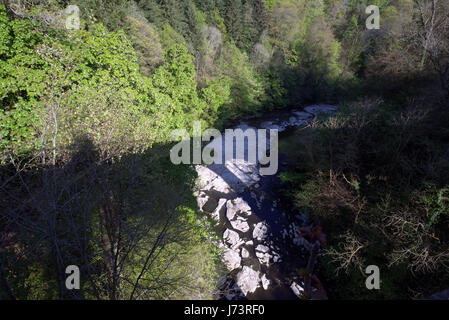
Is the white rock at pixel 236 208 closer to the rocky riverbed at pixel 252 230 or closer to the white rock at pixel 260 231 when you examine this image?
the rocky riverbed at pixel 252 230

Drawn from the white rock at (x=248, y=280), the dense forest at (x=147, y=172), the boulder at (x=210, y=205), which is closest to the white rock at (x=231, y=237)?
the white rock at (x=248, y=280)

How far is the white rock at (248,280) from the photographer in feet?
18.6

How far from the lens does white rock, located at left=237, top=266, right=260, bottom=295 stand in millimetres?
5668

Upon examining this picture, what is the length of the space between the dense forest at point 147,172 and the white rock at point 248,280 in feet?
2.33

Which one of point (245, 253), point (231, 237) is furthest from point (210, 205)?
point (245, 253)

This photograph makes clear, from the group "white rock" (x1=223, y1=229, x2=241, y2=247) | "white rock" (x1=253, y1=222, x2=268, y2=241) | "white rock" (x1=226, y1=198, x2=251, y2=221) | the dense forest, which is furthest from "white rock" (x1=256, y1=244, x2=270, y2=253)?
the dense forest

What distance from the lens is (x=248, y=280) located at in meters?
5.85

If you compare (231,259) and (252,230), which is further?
(252,230)

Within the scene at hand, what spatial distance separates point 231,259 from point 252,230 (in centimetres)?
145

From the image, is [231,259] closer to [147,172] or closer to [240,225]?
[240,225]

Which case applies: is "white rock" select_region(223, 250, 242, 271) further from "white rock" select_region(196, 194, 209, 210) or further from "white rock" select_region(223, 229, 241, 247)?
"white rock" select_region(196, 194, 209, 210)

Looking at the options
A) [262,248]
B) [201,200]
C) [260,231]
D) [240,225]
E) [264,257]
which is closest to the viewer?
[264,257]

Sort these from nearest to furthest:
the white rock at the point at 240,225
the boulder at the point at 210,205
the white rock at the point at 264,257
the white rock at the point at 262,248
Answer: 1. the white rock at the point at 264,257
2. the white rock at the point at 262,248
3. the white rock at the point at 240,225
4. the boulder at the point at 210,205
